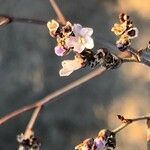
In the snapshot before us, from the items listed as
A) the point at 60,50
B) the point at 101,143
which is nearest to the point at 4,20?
the point at 60,50

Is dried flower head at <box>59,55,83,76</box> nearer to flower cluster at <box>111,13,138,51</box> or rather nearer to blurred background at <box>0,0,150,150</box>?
flower cluster at <box>111,13,138,51</box>

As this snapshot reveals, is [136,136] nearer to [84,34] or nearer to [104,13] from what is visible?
[104,13]

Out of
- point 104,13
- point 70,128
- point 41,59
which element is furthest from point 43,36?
point 70,128

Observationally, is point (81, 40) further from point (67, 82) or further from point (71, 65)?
point (67, 82)

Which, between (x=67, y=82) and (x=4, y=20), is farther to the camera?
(x=67, y=82)

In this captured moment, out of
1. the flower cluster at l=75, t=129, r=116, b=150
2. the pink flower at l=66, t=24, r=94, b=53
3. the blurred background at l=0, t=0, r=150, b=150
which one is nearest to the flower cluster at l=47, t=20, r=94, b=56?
the pink flower at l=66, t=24, r=94, b=53

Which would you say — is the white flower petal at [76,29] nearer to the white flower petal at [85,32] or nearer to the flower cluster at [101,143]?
the white flower petal at [85,32]
